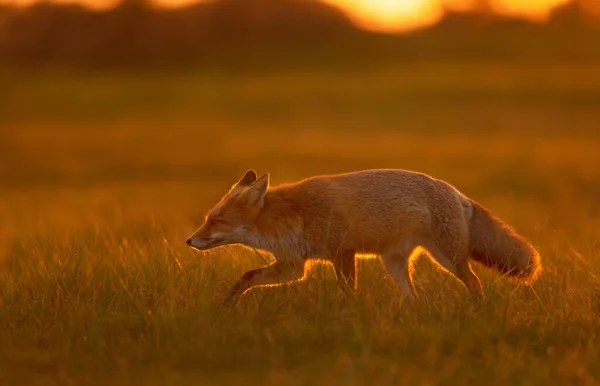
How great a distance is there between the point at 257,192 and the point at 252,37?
3281 inches

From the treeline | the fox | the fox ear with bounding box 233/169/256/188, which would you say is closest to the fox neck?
the fox

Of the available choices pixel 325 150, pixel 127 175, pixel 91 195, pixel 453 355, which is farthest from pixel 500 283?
pixel 325 150

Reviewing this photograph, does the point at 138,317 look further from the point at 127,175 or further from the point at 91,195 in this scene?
the point at 127,175

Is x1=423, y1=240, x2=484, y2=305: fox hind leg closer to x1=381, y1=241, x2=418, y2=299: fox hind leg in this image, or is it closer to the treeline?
x1=381, y1=241, x2=418, y2=299: fox hind leg

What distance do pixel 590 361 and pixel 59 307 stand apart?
408cm

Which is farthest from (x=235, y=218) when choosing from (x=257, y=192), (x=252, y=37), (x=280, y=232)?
(x=252, y=37)

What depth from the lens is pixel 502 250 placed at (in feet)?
23.6

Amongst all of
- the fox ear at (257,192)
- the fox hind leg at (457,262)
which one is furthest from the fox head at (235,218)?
the fox hind leg at (457,262)

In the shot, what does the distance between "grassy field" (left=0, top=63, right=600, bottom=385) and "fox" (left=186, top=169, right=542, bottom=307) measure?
251mm

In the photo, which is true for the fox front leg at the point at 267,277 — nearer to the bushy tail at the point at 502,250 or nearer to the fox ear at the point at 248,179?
the fox ear at the point at 248,179

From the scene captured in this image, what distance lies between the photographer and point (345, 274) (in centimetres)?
692

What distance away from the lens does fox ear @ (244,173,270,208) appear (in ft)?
23.3

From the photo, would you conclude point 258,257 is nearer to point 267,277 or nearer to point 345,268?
point 267,277

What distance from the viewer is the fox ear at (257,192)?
→ 710 centimetres
